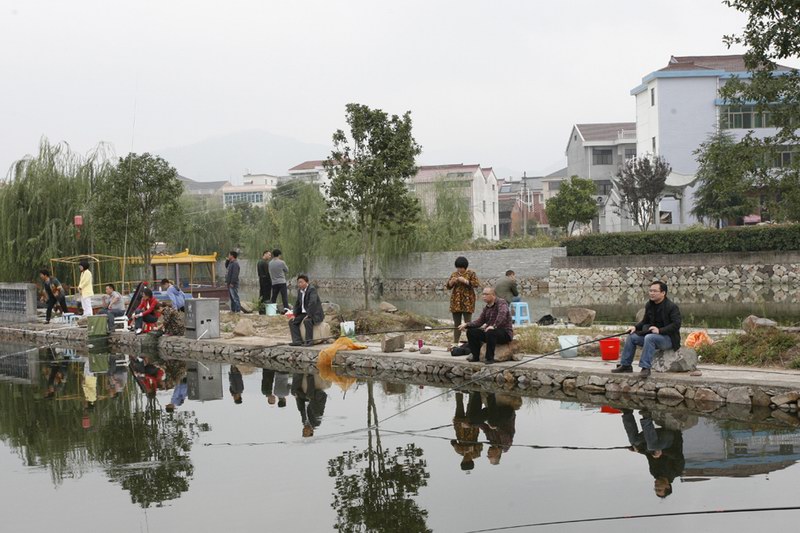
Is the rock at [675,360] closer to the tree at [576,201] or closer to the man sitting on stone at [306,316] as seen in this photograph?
the man sitting on stone at [306,316]

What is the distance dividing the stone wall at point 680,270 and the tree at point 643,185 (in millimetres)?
4513

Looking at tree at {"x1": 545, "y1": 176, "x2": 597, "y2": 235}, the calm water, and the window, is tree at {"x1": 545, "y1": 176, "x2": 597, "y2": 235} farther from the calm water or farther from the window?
the calm water

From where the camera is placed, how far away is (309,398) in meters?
12.9

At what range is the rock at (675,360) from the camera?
36.4 ft

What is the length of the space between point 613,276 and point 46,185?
938 inches

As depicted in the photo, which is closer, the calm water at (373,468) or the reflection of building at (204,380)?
the calm water at (373,468)

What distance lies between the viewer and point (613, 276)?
134 ft

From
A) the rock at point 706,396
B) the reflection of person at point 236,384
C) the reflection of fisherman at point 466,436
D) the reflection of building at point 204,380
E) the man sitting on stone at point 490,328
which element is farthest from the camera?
the reflection of building at point 204,380

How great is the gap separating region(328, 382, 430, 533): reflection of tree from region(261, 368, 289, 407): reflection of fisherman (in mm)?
3244

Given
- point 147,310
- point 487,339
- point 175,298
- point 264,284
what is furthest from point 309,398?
point 264,284

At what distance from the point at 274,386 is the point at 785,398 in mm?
7464

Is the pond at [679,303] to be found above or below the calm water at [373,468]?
above

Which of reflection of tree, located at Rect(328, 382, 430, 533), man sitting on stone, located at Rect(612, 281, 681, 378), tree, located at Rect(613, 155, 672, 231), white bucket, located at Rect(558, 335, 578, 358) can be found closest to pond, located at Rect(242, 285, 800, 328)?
white bucket, located at Rect(558, 335, 578, 358)

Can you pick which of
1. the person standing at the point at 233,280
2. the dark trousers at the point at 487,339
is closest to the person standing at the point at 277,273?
the person standing at the point at 233,280
